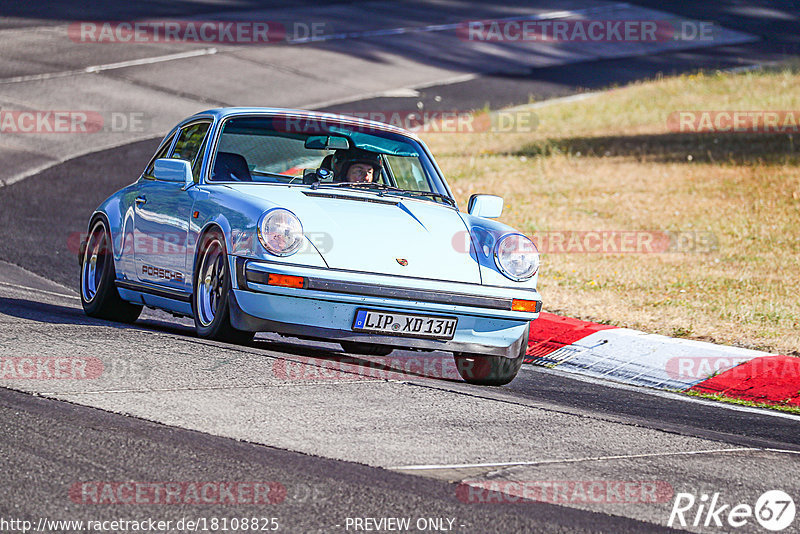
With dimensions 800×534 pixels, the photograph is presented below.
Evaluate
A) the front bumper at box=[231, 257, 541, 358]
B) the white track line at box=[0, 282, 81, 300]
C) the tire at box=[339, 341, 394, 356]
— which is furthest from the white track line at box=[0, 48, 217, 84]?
the front bumper at box=[231, 257, 541, 358]

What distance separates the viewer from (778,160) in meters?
18.0

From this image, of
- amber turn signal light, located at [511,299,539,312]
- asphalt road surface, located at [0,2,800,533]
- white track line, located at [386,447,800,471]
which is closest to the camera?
asphalt road surface, located at [0,2,800,533]

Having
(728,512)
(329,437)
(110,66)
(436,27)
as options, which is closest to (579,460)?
(728,512)

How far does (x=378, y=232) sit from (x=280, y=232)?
1.91 ft

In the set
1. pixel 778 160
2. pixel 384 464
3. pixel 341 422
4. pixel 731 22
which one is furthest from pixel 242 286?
pixel 731 22

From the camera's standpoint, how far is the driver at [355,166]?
809 cm

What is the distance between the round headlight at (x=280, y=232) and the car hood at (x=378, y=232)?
7cm

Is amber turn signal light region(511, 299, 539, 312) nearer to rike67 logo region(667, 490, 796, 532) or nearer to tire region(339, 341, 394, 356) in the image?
tire region(339, 341, 394, 356)

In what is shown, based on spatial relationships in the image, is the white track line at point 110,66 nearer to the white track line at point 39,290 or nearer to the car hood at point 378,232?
the white track line at point 39,290

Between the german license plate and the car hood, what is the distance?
23 cm

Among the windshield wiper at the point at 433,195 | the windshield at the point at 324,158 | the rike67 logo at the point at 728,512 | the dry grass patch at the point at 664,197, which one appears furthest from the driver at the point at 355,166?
the rike67 logo at the point at 728,512

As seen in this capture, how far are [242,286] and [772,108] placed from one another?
18.3 metres

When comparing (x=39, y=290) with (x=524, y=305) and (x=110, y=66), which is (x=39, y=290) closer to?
(x=524, y=305)

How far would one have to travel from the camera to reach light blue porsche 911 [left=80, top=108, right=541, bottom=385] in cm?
671
